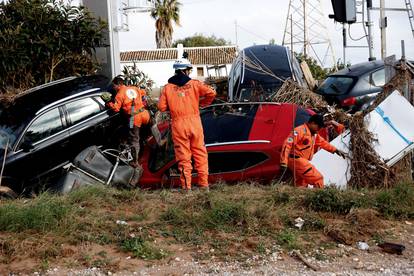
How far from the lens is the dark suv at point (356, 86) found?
38.4ft

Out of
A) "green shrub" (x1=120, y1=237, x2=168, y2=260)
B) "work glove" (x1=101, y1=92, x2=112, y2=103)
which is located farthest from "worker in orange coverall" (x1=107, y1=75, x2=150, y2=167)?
"green shrub" (x1=120, y1=237, x2=168, y2=260)

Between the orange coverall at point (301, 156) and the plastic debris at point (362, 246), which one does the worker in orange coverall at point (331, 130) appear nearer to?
the orange coverall at point (301, 156)

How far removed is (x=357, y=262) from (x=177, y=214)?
5.77 ft

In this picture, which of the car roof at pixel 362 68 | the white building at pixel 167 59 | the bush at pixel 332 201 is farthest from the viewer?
the white building at pixel 167 59

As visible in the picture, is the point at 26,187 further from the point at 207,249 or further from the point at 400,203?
the point at 400,203

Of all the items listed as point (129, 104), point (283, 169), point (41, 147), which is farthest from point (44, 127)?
point (283, 169)

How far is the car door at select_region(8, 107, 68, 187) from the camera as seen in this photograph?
8.29 meters

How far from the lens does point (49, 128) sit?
877 cm

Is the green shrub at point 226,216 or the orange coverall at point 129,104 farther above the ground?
the orange coverall at point 129,104

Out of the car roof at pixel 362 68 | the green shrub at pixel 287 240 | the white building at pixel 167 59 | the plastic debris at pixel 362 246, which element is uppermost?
the car roof at pixel 362 68

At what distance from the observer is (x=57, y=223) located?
5277 millimetres

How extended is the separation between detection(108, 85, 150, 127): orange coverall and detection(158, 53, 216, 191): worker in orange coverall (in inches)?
63.8

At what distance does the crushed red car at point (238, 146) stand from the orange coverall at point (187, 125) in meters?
0.31

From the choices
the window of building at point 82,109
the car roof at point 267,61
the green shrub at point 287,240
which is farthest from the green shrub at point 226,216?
the car roof at point 267,61
